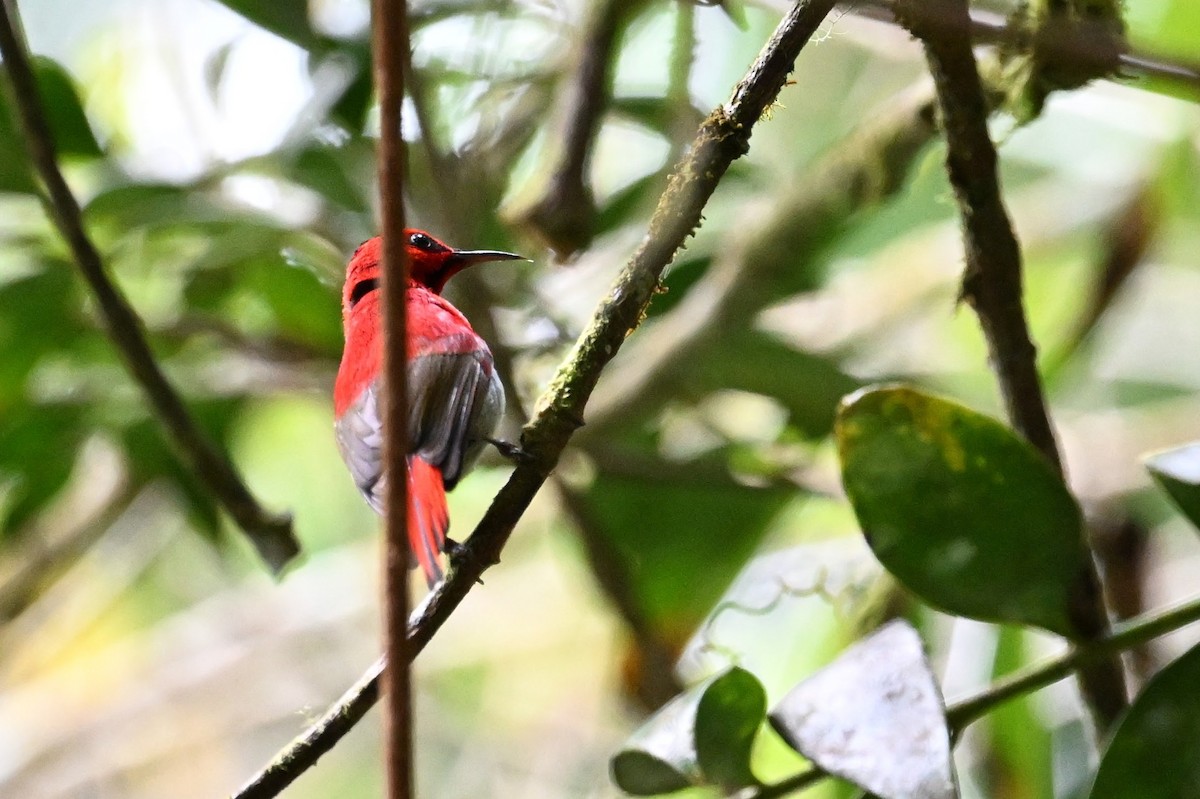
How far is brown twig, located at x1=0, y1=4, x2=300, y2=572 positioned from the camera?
1.15m

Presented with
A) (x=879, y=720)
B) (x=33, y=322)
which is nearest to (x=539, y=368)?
(x=33, y=322)

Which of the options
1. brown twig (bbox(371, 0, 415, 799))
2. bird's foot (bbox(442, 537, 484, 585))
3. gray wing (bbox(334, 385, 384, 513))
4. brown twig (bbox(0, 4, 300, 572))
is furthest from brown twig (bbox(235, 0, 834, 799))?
brown twig (bbox(0, 4, 300, 572))

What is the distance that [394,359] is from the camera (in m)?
0.48

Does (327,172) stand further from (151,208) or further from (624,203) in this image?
(624,203)

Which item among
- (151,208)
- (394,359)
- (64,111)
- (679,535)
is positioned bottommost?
(679,535)

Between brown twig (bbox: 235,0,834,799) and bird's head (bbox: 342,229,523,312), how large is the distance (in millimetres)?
479

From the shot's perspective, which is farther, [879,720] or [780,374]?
[780,374]

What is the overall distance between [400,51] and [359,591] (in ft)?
6.75

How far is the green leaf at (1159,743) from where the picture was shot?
0.80 metres

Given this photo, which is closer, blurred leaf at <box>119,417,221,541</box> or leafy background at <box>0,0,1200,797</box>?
leafy background at <box>0,0,1200,797</box>

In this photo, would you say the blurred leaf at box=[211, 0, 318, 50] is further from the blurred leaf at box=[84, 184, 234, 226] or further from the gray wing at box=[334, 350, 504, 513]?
the gray wing at box=[334, 350, 504, 513]

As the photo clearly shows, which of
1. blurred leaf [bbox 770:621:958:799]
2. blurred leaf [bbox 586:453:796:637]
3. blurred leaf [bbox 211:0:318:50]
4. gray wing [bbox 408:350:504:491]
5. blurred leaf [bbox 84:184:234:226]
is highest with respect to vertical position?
blurred leaf [bbox 211:0:318:50]

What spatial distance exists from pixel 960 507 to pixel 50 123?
109 cm

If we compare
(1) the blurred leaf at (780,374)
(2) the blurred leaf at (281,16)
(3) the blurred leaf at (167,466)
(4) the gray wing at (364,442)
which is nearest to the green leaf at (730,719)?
(4) the gray wing at (364,442)
